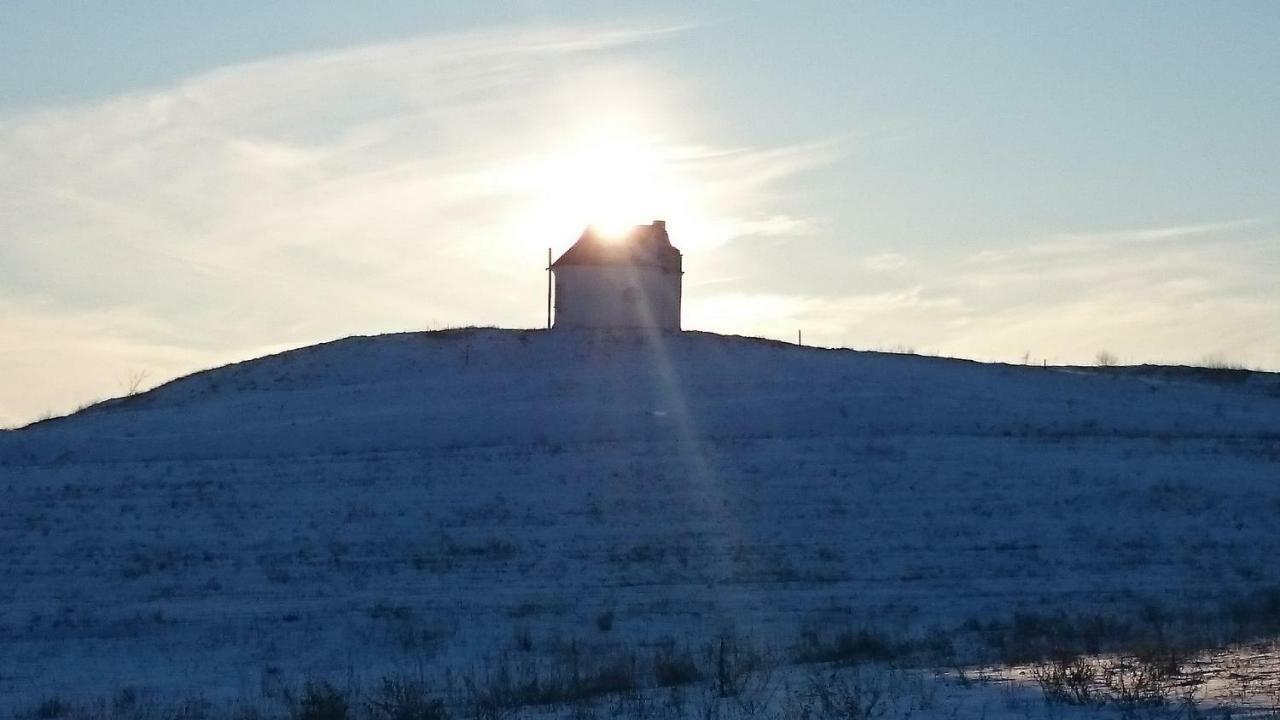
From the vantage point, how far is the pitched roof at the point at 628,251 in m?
63.5

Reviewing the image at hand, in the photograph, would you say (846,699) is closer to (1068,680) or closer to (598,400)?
(1068,680)

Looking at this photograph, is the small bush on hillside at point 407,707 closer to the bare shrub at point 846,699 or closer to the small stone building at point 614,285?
the bare shrub at point 846,699

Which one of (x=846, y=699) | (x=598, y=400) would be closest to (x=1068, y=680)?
(x=846, y=699)

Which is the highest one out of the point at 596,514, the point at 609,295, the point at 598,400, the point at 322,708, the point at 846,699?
the point at 609,295

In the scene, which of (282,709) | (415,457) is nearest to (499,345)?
(415,457)

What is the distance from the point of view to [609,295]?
6309 centimetres

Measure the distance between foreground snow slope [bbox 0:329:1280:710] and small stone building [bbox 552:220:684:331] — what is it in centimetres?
1260

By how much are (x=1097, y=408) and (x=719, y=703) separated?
33.8m

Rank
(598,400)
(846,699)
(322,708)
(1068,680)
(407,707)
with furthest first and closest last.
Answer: (598,400) → (322,708) → (407,707) → (1068,680) → (846,699)

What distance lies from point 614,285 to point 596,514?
105 ft

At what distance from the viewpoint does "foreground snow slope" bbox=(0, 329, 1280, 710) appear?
24172mm

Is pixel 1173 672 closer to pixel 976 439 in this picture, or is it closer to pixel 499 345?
pixel 976 439

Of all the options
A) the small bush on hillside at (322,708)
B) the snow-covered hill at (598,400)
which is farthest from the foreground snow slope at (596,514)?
the small bush on hillside at (322,708)

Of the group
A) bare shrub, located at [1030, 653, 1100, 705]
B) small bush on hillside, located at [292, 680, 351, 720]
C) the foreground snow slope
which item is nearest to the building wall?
the foreground snow slope
